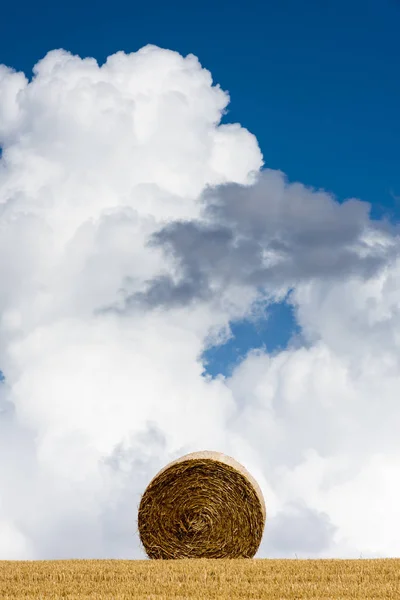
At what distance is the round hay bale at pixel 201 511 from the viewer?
1334cm

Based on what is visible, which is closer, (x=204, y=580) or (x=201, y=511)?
(x=204, y=580)

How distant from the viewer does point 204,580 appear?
1011 centimetres

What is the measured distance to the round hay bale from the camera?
13.3 metres

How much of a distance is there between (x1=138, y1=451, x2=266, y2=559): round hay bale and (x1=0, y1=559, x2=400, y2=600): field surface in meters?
1.18

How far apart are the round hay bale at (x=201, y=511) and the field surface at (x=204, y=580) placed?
1.18 meters

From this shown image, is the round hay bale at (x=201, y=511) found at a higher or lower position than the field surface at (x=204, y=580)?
higher

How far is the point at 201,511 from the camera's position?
44.1ft

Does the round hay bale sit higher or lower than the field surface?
higher

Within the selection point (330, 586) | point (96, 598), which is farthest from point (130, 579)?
point (330, 586)

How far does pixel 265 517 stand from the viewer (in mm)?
13461

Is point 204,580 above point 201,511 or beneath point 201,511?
beneath

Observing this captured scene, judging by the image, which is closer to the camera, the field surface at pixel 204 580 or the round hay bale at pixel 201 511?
the field surface at pixel 204 580

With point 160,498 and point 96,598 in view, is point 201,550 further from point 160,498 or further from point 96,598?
point 96,598

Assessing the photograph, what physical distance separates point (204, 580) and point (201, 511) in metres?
3.32
